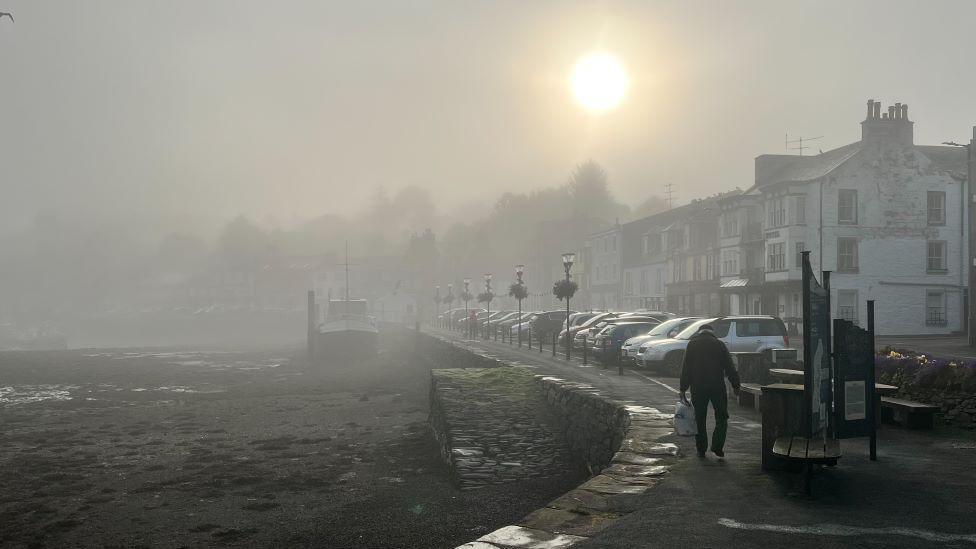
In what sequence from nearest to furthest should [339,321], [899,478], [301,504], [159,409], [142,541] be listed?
[899,478]
[142,541]
[301,504]
[159,409]
[339,321]

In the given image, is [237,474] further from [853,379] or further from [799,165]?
[799,165]

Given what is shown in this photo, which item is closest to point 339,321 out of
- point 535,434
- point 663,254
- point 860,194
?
point 663,254

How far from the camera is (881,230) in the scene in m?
47.8

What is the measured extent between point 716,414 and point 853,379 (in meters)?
1.63

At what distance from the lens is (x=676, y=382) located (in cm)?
2052

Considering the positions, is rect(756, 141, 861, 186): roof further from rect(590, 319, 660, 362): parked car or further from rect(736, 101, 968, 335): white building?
rect(590, 319, 660, 362): parked car

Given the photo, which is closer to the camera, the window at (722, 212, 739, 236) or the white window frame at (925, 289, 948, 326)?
the white window frame at (925, 289, 948, 326)

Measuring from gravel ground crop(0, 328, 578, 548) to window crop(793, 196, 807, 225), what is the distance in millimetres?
24764

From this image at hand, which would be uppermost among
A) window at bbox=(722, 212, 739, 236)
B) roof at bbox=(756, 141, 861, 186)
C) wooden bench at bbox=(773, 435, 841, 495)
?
roof at bbox=(756, 141, 861, 186)

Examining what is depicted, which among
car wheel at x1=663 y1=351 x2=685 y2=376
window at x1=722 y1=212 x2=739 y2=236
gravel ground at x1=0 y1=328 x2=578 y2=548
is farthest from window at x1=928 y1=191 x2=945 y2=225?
car wheel at x1=663 y1=351 x2=685 y2=376

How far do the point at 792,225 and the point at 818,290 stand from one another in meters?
41.7

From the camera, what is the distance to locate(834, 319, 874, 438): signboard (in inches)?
373

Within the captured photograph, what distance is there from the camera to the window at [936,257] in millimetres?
47522

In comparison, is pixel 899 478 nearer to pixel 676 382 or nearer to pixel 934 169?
pixel 676 382
